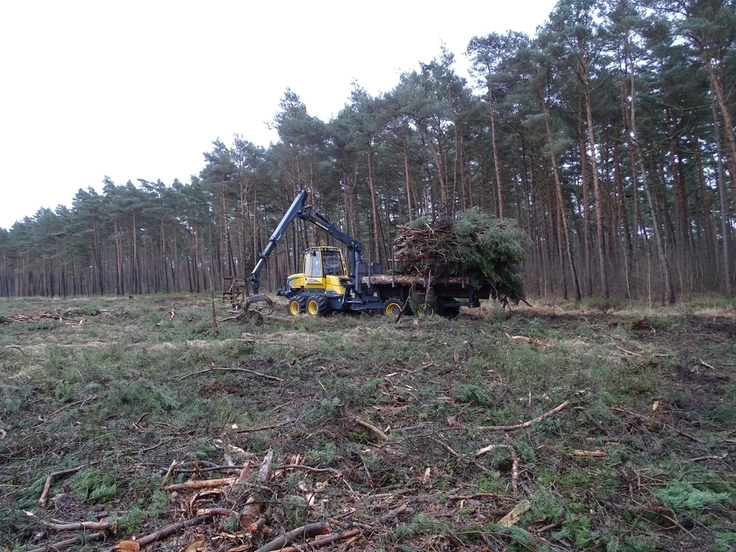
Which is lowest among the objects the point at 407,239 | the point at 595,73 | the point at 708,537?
the point at 708,537

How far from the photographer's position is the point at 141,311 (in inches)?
778

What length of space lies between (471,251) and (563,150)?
958cm

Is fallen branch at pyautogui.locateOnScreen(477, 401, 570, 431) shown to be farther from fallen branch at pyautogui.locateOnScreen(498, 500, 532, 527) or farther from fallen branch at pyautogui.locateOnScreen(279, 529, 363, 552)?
fallen branch at pyautogui.locateOnScreen(279, 529, 363, 552)

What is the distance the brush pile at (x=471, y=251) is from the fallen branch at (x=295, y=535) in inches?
435

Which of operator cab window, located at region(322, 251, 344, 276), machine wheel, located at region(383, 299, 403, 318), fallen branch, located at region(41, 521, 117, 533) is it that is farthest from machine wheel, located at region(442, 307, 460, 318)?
fallen branch, located at region(41, 521, 117, 533)

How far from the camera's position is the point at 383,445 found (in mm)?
4715

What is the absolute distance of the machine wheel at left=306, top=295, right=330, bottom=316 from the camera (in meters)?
16.4

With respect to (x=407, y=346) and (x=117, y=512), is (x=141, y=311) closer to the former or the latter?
(x=407, y=346)

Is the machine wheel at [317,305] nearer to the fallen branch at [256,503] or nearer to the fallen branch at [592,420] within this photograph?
the fallen branch at [592,420]

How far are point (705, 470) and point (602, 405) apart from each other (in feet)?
4.70

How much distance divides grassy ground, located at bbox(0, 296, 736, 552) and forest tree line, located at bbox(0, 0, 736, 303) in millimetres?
6764

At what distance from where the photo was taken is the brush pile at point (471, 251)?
13445 millimetres

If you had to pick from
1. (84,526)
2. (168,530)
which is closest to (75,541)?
(84,526)

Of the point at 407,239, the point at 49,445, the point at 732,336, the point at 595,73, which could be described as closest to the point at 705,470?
the point at 49,445
